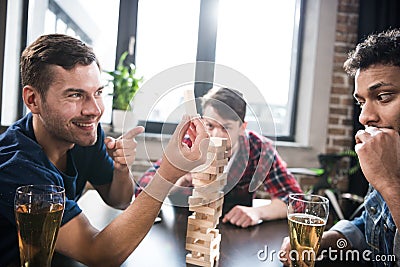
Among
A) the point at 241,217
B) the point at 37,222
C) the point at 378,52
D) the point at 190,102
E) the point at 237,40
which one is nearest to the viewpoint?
the point at 37,222

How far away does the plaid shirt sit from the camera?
3.08ft

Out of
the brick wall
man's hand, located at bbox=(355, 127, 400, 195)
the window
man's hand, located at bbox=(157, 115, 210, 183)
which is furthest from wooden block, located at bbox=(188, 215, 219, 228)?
the brick wall

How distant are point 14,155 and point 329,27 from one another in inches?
108

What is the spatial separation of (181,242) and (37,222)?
44cm

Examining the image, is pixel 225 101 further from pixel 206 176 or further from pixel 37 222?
pixel 37 222

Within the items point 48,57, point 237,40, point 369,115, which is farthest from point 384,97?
point 237,40

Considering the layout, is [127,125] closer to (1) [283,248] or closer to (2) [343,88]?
(1) [283,248]

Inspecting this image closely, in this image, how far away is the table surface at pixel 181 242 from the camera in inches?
37.5

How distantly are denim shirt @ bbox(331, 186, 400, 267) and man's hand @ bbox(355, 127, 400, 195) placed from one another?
181mm

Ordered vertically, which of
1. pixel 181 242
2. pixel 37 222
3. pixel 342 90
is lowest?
pixel 181 242

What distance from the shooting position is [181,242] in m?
1.08

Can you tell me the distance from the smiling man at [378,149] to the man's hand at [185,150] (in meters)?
0.35

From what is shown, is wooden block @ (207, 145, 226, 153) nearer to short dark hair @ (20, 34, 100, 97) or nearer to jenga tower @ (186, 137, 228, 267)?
A: jenga tower @ (186, 137, 228, 267)

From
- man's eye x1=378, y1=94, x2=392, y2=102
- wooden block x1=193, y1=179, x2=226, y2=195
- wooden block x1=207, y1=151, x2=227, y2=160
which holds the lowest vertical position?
wooden block x1=193, y1=179, x2=226, y2=195
